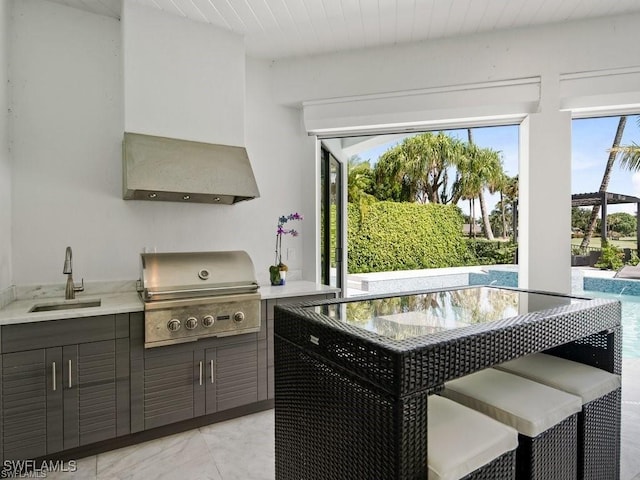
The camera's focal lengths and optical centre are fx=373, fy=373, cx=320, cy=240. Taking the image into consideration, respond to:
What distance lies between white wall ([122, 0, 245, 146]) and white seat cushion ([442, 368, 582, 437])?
233 cm

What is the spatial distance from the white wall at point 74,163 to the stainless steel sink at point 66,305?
272 mm

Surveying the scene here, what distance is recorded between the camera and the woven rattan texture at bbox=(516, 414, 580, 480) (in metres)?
1.34

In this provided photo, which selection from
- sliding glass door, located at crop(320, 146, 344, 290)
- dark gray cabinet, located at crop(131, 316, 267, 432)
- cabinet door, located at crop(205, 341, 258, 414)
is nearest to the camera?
dark gray cabinet, located at crop(131, 316, 267, 432)

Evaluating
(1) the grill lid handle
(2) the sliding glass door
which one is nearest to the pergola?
(2) the sliding glass door

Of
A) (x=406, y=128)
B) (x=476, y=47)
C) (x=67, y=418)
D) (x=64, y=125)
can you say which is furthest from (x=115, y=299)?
(x=476, y=47)

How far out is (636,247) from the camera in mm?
3080

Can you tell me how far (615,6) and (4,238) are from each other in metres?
4.48

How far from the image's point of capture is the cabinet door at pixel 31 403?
1969 mm

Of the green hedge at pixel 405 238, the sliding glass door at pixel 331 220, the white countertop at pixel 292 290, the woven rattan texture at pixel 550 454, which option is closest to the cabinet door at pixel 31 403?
the white countertop at pixel 292 290

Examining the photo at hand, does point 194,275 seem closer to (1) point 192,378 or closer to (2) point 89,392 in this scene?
(1) point 192,378

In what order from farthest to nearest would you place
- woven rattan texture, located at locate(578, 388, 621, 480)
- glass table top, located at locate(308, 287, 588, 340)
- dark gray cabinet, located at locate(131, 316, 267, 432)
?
1. dark gray cabinet, located at locate(131, 316, 267, 432)
2. woven rattan texture, located at locate(578, 388, 621, 480)
3. glass table top, located at locate(308, 287, 588, 340)

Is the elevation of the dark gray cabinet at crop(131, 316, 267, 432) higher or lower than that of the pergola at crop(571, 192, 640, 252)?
lower

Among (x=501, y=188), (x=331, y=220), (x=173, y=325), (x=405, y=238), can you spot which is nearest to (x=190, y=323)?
(x=173, y=325)
